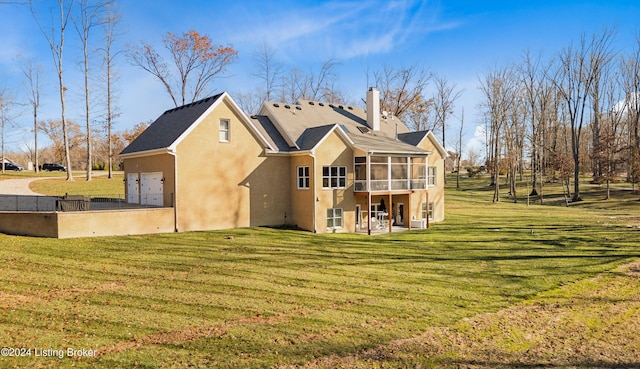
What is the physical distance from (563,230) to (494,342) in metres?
19.2

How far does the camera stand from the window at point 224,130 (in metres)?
22.0

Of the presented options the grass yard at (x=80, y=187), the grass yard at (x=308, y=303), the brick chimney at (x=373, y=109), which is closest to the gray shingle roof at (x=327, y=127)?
the brick chimney at (x=373, y=109)

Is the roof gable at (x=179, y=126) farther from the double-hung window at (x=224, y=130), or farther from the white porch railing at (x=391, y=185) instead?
the white porch railing at (x=391, y=185)

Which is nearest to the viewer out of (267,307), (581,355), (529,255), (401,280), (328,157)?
(581,355)

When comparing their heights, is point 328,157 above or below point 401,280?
above

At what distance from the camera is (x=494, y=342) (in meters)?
9.20

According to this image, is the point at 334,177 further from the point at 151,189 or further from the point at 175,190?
the point at 151,189

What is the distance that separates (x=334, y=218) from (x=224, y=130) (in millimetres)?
8132

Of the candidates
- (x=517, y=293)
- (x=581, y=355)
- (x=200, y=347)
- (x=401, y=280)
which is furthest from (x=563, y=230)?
(x=200, y=347)

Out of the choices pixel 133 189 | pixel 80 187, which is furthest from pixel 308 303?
pixel 80 187

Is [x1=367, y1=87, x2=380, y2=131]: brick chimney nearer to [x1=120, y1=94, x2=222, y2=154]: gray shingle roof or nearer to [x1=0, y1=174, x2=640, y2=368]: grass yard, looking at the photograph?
[x1=120, y1=94, x2=222, y2=154]: gray shingle roof

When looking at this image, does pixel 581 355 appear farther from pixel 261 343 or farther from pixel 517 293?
pixel 261 343

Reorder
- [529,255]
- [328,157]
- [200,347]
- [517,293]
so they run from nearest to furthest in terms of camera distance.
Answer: [200,347]
[517,293]
[529,255]
[328,157]

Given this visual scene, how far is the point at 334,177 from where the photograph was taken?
24109 millimetres
